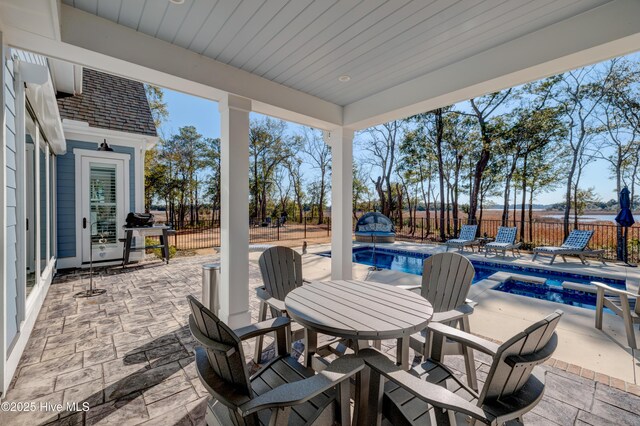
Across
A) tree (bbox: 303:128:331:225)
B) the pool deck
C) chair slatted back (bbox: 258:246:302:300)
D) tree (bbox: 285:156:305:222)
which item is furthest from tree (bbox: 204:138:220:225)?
chair slatted back (bbox: 258:246:302:300)

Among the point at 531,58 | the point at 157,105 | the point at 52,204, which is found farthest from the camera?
the point at 157,105

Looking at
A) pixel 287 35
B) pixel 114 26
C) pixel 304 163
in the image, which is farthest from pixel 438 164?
pixel 114 26

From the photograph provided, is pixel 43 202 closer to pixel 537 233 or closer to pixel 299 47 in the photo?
pixel 299 47

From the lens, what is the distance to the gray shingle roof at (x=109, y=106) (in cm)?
646

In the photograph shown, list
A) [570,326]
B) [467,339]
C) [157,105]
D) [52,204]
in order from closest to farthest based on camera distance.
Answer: [467,339] < [570,326] < [52,204] < [157,105]

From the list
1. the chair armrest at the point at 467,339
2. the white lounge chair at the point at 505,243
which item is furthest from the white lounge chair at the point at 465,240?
the chair armrest at the point at 467,339

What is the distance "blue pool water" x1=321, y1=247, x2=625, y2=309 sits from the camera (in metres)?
5.21

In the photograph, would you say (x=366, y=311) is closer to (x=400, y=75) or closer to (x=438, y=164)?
(x=400, y=75)

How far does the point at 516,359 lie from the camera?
1188 millimetres

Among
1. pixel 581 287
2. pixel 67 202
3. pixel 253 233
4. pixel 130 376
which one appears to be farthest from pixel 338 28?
pixel 253 233

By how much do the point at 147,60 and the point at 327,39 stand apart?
166cm

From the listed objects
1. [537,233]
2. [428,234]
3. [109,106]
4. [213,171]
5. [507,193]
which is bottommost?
[428,234]

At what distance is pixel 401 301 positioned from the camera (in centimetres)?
210

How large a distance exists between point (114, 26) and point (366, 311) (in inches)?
122
